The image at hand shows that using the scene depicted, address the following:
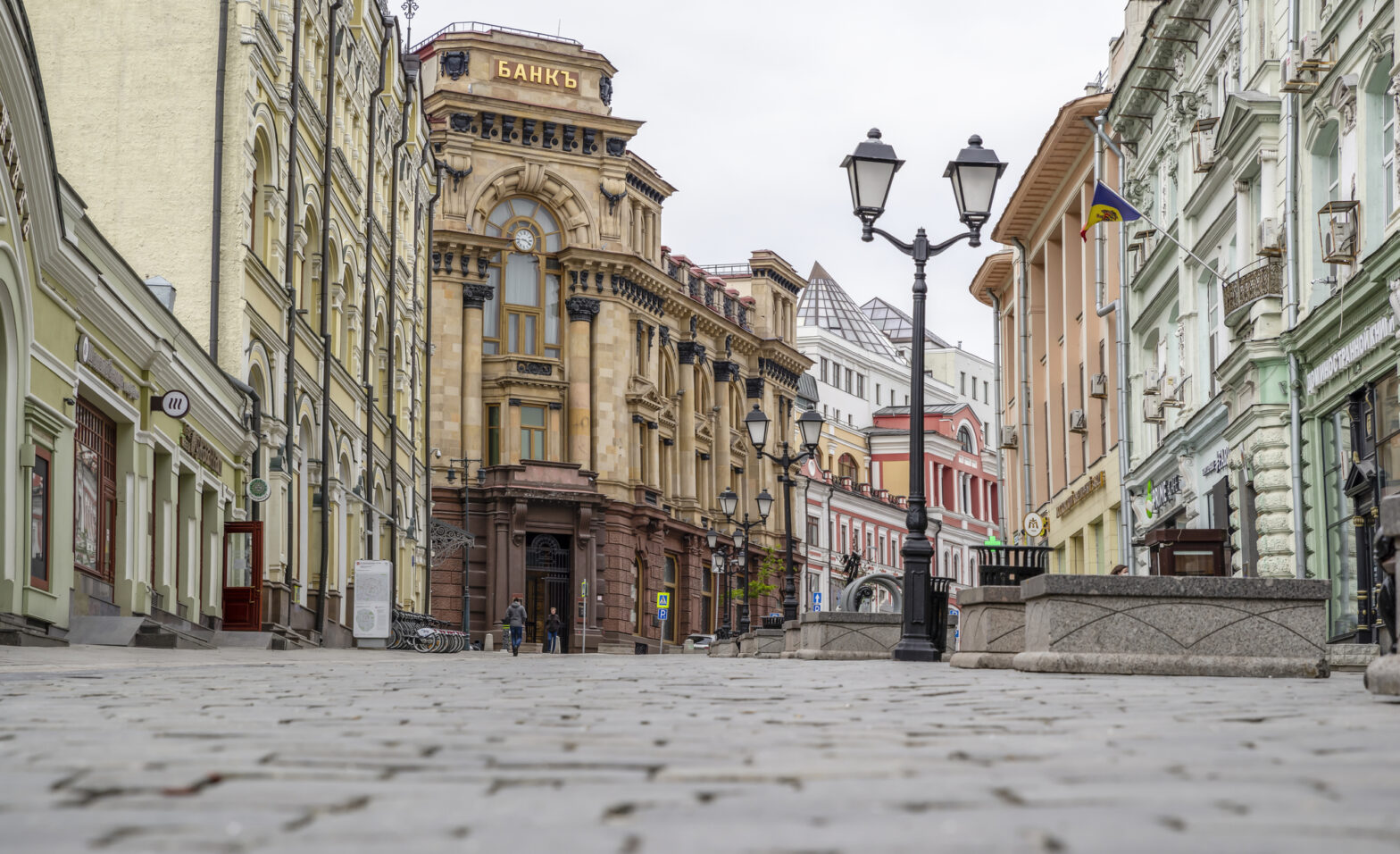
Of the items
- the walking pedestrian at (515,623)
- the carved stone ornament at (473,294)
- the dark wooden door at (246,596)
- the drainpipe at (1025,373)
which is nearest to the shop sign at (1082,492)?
the drainpipe at (1025,373)

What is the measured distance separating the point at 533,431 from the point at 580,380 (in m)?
2.53

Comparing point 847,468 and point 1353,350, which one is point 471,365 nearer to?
point 847,468

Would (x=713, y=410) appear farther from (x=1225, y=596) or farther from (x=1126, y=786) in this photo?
(x=1126, y=786)

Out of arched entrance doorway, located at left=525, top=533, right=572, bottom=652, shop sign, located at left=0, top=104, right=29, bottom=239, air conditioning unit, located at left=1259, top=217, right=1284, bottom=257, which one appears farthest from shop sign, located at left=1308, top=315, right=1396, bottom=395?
arched entrance doorway, located at left=525, top=533, right=572, bottom=652

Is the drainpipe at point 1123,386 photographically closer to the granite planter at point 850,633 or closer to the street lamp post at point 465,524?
the granite planter at point 850,633

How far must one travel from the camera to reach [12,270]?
67.1ft

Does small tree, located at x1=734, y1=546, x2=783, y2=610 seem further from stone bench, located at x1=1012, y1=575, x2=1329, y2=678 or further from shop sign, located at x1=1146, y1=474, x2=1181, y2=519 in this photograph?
stone bench, located at x1=1012, y1=575, x2=1329, y2=678

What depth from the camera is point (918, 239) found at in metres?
20.6

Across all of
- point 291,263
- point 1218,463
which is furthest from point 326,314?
point 1218,463

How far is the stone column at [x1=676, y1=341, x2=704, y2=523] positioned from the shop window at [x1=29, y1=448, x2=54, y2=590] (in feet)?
175

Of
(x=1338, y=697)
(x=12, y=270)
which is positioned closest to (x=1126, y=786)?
(x=1338, y=697)

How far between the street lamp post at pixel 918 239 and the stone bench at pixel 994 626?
2.83 metres

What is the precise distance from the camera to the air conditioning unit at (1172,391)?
33.6 meters

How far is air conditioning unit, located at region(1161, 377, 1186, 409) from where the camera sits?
1321 inches
